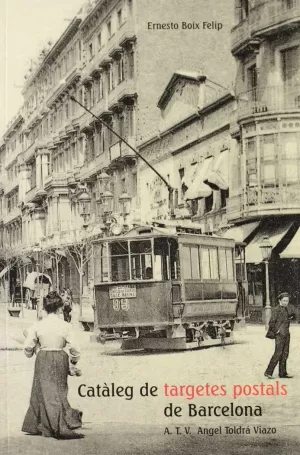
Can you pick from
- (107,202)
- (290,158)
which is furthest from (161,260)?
(107,202)

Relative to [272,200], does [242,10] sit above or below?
above

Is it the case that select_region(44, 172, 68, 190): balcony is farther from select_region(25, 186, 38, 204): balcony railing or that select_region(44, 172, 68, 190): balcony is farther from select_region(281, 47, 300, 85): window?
select_region(281, 47, 300, 85): window

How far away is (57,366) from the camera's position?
8.98m

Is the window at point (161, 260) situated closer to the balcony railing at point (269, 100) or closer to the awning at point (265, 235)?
the awning at point (265, 235)

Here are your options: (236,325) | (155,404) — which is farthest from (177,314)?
(155,404)

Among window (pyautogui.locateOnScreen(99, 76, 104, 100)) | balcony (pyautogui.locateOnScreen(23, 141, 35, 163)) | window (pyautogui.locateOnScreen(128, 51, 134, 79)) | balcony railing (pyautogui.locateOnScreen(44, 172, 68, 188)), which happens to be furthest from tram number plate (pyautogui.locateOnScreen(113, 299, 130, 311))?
balcony (pyautogui.locateOnScreen(23, 141, 35, 163))

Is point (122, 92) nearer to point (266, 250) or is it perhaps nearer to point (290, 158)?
point (290, 158)

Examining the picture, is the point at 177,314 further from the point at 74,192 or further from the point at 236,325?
the point at 74,192

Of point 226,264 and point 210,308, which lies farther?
point 226,264

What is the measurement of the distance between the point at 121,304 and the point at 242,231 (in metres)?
6.37

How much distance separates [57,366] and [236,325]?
703cm

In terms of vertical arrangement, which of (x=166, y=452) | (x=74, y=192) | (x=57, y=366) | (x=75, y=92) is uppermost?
(x=75, y=92)

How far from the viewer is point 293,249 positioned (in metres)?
17.8

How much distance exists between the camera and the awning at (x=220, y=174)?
20453 mm
